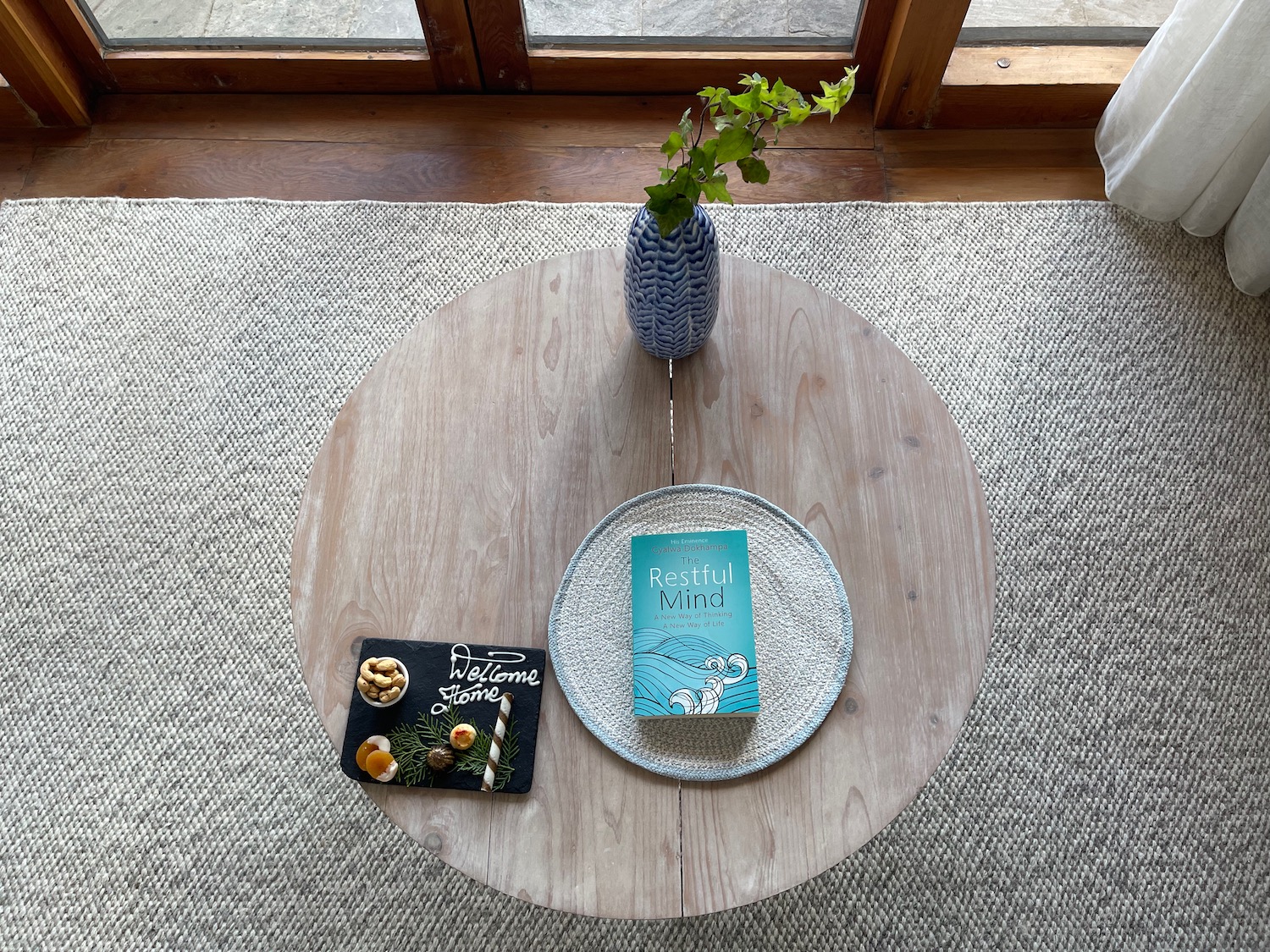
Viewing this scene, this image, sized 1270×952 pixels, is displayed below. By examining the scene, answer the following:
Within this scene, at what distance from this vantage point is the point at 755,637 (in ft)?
3.43

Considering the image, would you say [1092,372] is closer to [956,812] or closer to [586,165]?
[956,812]

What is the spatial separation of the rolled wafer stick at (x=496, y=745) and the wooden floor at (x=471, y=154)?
1317 millimetres

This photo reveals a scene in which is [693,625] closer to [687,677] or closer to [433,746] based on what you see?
[687,677]

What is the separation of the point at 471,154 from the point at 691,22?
58 cm

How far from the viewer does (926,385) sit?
120 cm

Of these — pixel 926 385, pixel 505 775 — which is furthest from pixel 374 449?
pixel 926 385

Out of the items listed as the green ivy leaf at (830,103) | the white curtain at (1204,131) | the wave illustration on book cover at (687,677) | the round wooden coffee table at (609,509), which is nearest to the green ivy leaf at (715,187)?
the green ivy leaf at (830,103)

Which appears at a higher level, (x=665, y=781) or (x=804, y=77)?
(x=665, y=781)

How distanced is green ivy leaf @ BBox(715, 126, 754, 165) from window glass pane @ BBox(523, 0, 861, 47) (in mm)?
1261

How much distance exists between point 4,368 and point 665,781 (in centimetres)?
162

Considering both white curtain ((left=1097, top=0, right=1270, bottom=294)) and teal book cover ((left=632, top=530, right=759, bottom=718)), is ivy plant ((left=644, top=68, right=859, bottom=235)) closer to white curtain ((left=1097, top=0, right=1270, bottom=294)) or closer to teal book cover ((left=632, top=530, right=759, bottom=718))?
teal book cover ((left=632, top=530, right=759, bottom=718))

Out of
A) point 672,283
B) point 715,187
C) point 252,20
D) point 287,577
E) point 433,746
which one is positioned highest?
point 715,187

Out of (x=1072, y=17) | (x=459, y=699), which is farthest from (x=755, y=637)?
(x=1072, y=17)

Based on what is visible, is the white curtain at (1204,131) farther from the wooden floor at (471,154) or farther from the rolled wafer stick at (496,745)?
the rolled wafer stick at (496,745)
